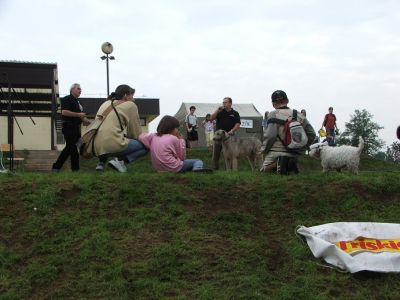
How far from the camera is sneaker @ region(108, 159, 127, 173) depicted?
9.37m

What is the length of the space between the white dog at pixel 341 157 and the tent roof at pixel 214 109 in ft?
67.5

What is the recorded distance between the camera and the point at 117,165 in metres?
9.44

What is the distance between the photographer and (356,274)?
586 centimetres

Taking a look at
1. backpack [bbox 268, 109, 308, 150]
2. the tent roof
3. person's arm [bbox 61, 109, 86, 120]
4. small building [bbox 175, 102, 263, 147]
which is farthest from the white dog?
the tent roof

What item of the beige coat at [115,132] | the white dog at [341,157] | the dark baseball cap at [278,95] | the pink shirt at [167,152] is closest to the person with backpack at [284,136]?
the dark baseball cap at [278,95]

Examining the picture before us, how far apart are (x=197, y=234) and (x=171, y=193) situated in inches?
44.6

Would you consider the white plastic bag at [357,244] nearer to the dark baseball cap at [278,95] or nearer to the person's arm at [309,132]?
the person's arm at [309,132]

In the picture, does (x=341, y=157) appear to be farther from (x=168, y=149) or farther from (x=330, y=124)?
(x=330, y=124)

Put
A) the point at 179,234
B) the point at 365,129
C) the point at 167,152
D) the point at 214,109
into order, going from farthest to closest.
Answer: the point at 365,129, the point at 214,109, the point at 167,152, the point at 179,234

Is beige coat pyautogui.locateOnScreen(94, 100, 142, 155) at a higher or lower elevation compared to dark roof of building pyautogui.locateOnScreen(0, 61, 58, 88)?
lower

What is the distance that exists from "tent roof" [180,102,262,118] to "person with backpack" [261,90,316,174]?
2076 cm

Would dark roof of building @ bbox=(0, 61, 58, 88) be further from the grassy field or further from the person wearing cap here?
the grassy field

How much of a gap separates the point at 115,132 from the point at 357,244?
448 cm

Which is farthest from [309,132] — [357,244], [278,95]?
[357,244]
